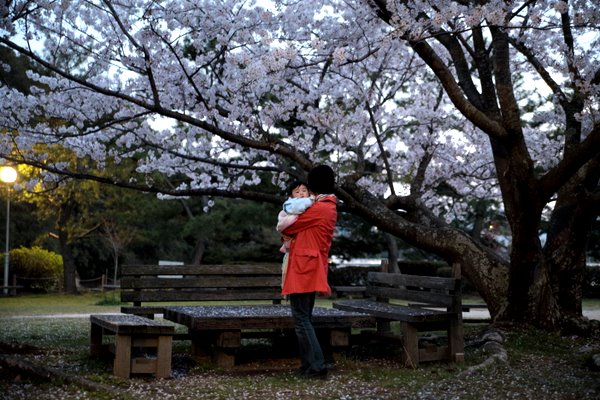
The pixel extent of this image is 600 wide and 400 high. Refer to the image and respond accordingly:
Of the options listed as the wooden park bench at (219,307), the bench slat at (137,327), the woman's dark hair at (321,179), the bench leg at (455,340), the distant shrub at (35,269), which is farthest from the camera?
the distant shrub at (35,269)

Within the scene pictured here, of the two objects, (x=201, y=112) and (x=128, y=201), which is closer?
(x=201, y=112)

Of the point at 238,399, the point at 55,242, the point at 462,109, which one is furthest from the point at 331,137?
the point at 55,242

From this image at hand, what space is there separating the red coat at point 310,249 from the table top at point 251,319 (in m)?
0.59

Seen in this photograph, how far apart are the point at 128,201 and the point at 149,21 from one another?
57.7ft

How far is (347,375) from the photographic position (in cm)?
667

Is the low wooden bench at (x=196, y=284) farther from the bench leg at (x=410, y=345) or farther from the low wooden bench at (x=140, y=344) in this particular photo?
the bench leg at (x=410, y=345)

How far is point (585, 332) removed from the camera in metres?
9.04

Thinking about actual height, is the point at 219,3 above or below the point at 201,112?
above

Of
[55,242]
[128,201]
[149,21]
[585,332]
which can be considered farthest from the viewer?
[55,242]

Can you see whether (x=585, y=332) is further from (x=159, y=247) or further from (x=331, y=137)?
(x=159, y=247)

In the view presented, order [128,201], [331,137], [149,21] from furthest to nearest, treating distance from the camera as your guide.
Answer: [128,201] < [331,137] < [149,21]

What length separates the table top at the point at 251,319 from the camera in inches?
255

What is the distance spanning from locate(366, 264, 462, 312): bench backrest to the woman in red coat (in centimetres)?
143

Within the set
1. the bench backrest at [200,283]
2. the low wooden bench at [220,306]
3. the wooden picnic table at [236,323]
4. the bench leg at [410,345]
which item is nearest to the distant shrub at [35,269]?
the low wooden bench at [220,306]
